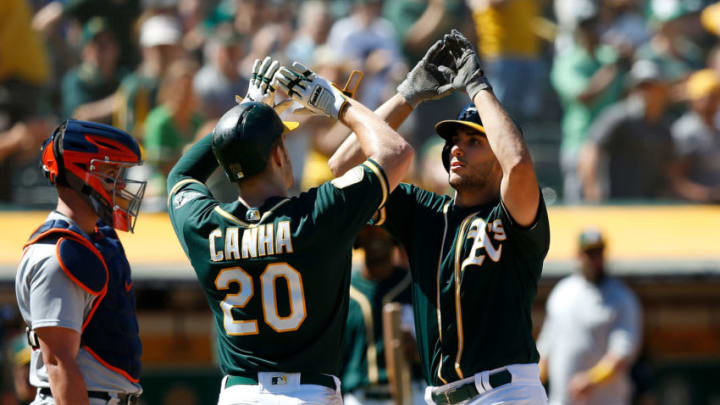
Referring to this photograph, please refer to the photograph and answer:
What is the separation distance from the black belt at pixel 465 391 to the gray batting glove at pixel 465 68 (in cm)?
99

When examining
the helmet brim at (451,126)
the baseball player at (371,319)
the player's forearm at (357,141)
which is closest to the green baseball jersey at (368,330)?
the baseball player at (371,319)

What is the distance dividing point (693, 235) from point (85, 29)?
532 centimetres

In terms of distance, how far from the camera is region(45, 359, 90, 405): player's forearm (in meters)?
4.15

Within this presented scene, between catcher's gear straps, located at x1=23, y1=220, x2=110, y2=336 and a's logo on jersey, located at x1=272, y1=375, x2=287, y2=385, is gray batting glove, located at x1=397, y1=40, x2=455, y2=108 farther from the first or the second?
catcher's gear straps, located at x1=23, y1=220, x2=110, y2=336

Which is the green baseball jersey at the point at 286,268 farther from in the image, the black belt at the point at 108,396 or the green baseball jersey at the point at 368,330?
the green baseball jersey at the point at 368,330

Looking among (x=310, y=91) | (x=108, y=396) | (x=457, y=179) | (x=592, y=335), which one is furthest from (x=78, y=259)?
(x=592, y=335)

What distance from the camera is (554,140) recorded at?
10.7 metres

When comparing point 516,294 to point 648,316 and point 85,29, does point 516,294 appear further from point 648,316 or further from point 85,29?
point 85,29

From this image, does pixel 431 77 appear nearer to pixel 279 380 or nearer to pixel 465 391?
pixel 465 391

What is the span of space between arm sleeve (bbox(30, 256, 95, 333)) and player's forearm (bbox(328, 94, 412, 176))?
1.12 metres

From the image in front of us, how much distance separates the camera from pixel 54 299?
4.22 metres

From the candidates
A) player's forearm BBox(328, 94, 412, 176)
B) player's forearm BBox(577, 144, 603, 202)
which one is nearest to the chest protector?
player's forearm BBox(328, 94, 412, 176)

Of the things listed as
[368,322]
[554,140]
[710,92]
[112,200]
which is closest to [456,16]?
[554,140]

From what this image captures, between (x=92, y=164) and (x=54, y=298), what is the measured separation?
54 centimetres
